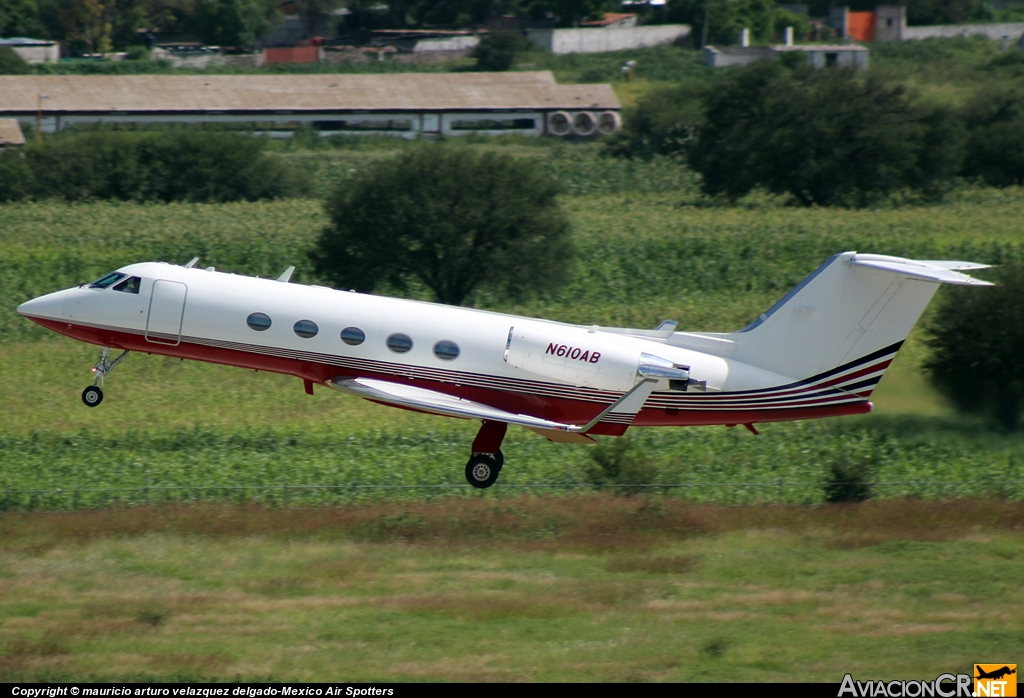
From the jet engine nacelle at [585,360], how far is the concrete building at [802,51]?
75.9 m

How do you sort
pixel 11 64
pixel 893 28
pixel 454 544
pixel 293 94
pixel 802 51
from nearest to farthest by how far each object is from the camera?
pixel 454 544
pixel 293 94
pixel 11 64
pixel 802 51
pixel 893 28

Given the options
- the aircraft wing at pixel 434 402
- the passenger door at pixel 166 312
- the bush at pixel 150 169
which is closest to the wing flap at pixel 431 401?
the aircraft wing at pixel 434 402

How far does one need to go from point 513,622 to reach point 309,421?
48.9ft

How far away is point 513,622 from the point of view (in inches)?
688

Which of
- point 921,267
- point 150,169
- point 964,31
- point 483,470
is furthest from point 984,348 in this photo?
Result: point 964,31

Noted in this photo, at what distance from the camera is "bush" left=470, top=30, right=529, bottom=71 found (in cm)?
10981

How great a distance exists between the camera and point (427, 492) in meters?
24.3

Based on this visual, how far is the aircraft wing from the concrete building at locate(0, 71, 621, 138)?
6157 centimetres

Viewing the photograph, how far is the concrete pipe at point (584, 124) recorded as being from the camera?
86.8 metres

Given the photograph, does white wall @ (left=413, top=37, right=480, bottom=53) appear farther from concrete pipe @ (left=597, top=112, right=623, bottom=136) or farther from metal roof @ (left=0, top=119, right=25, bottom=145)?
metal roof @ (left=0, top=119, right=25, bottom=145)

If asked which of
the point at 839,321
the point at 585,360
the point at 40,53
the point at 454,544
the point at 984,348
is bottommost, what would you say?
the point at 454,544

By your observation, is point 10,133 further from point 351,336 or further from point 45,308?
point 351,336

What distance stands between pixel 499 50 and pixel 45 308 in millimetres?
90966

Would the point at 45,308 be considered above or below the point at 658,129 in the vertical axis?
above
